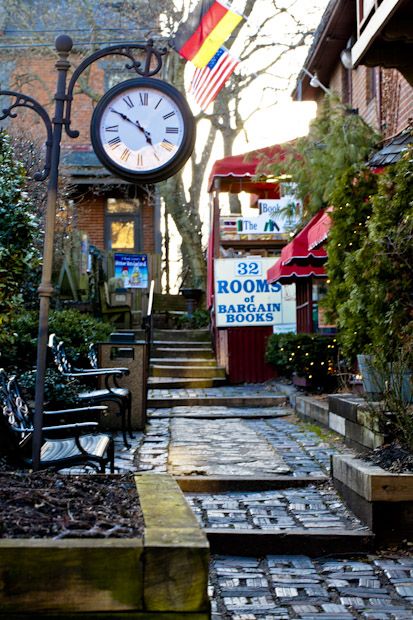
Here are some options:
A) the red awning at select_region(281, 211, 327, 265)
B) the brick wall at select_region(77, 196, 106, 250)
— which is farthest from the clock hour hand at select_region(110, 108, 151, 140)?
the brick wall at select_region(77, 196, 106, 250)

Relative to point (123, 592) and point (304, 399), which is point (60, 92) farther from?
point (304, 399)

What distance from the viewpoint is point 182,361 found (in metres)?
20.8

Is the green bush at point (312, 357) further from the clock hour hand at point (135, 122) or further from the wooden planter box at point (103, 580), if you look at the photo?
the wooden planter box at point (103, 580)

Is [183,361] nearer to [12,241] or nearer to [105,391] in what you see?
[105,391]

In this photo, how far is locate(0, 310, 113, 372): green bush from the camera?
12.6m

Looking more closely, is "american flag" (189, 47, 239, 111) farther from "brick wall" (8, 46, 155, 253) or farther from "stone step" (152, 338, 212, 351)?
"brick wall" (8, 46, 155, 253)

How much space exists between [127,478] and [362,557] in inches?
74.3

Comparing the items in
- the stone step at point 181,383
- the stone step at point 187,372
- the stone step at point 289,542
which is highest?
the stone step at point 187,372

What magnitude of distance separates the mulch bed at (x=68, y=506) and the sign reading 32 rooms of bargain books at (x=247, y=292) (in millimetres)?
15282

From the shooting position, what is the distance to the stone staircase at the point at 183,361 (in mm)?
19125

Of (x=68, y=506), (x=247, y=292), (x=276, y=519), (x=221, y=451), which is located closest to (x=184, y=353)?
(x=247, y=292)

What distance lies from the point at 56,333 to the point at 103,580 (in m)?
10.7

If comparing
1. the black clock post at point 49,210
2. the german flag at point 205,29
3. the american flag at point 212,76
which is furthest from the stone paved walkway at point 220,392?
the black clock post at point 49,210

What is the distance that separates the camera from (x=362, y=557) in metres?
5.98
